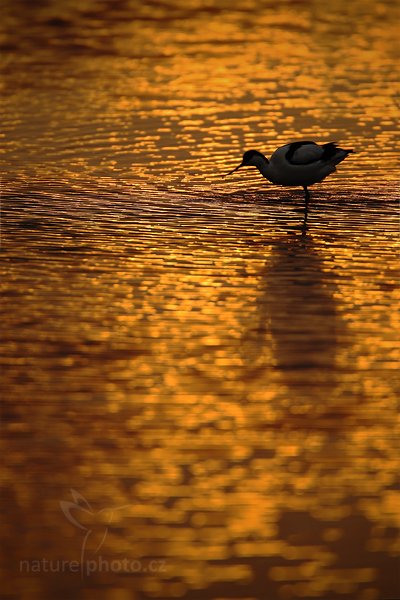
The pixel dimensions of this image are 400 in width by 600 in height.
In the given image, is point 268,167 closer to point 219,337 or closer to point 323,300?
point 323,300

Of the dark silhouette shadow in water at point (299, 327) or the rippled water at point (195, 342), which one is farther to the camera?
the dark silhouette shadow in water at point (299, 327)

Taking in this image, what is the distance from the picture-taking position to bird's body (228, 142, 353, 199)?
15859 millimetres

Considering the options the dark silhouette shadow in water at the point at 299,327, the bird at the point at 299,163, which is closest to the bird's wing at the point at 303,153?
the bird at the point at 299,163

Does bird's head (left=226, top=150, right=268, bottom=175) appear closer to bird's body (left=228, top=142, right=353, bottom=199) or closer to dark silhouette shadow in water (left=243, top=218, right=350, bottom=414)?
bird's body (left=228, top=142, right=353, bottom=199)

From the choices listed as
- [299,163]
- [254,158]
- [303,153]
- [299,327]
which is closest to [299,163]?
[299,163]

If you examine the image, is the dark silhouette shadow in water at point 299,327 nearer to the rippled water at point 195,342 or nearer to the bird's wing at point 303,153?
the rippled water at point 195,342

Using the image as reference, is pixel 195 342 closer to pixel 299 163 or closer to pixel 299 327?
pixel 299 327

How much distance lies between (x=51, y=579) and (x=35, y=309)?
4.50 meters

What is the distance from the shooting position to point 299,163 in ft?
52.1

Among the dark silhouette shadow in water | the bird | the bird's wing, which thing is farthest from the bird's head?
the dark silhouette shadow in water

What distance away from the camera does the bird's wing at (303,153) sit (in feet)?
52.0

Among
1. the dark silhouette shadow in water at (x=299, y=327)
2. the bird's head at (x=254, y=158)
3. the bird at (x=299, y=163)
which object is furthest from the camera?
the bird's head at (x=254, y=158)

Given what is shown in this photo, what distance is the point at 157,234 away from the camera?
1418cm

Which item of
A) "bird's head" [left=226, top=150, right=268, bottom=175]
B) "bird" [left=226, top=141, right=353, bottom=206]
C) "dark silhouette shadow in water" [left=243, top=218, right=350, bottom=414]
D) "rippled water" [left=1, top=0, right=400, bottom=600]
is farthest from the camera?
"bird's head" [left=226, top=150, right=268, bottom=175]
